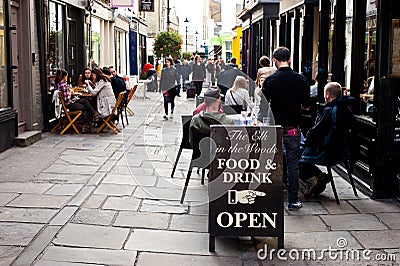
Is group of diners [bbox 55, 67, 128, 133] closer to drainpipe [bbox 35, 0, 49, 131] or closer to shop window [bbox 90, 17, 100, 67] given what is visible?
drainpipe [bbox 35, 0, 49, 131]

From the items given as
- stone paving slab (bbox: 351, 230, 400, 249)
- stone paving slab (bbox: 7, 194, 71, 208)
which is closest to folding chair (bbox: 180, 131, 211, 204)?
stone paving slab (bbox: 7, 194, 71, 208)

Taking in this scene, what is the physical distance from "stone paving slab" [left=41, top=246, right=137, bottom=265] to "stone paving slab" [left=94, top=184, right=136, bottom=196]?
2188 millimetres

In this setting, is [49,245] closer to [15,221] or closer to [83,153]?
[15,221]

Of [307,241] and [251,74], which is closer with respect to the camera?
[307,241]

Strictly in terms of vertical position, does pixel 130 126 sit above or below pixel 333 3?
below

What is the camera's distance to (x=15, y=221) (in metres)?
6.25

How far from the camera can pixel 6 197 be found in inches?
284

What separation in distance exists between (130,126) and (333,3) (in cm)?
611

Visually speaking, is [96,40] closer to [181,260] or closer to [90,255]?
[90,255]

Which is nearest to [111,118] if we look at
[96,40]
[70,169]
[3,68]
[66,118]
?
[66,118]

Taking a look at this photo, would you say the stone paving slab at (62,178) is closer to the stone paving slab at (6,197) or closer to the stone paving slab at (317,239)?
the stone paving slab at (6,197)

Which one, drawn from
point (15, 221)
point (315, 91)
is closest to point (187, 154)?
point (315, 91)

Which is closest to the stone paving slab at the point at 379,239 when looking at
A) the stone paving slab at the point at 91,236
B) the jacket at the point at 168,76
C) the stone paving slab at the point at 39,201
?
the stone paving slab at the point at 91,236

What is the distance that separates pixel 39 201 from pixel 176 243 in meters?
2.10
